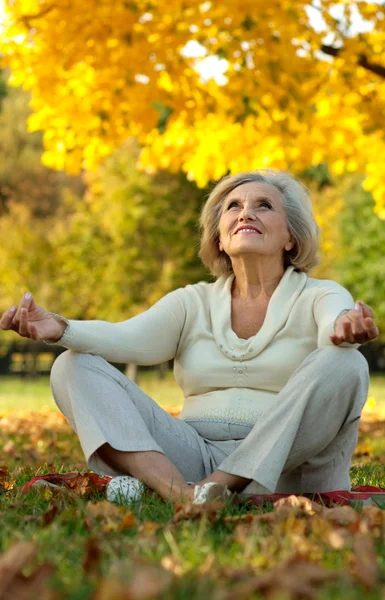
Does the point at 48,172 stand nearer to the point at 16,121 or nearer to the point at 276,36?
the point at 16,121

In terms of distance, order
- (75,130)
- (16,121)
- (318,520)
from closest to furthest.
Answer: (318,520) → (75,130) → (16,121)

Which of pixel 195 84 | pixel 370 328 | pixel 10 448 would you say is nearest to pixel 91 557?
pixel 370 328

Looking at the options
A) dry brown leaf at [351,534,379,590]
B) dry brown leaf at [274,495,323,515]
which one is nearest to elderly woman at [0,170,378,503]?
dry brown leaf at [274,495,323,515]

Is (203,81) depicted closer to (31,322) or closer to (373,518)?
(31,322)

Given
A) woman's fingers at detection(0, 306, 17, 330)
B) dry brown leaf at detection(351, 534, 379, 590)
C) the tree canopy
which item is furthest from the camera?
the tree canopy

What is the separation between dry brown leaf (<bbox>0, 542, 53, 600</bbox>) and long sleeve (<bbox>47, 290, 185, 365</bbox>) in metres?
1.48

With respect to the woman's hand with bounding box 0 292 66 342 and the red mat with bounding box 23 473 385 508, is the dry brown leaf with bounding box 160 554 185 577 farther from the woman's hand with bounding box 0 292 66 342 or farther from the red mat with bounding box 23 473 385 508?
the woman's hand with bounding box 0 292 66 342

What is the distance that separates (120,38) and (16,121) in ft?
91.4

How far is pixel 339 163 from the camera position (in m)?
8.59

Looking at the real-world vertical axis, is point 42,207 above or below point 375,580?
below

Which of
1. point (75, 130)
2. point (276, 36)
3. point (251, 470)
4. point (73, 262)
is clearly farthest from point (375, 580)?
point (73, 262)

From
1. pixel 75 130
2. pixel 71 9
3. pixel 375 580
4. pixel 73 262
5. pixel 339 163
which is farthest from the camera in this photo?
pixel 73 262

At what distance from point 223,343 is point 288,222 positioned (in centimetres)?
64

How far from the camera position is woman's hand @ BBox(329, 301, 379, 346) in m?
2.88
